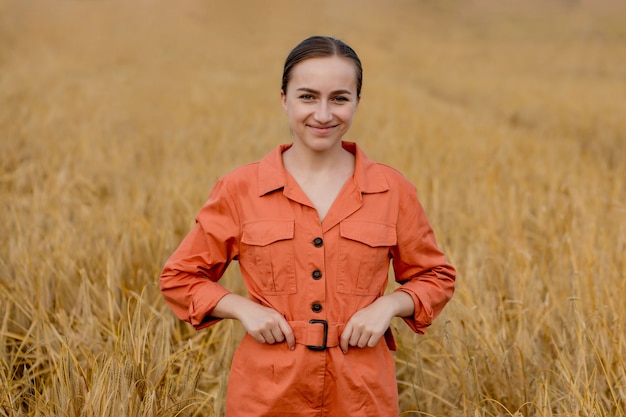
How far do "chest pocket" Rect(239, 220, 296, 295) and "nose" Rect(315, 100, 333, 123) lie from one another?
223mm

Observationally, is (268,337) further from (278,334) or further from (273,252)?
(273,252)

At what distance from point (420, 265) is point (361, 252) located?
0.56ft

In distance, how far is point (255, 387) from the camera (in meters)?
1.52

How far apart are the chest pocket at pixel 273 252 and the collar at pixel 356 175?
79 mm

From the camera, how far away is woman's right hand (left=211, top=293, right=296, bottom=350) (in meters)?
1.46

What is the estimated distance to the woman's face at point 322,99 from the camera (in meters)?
1.50

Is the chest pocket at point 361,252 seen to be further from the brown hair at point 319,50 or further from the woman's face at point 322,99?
the brown hair at point 319,50

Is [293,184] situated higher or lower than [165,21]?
lower

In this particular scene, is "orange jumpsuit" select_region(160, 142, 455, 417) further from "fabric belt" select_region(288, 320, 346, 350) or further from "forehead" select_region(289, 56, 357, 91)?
"forehead" select_region(289, 56, 357, 91)

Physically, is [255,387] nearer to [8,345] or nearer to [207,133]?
[8,345]

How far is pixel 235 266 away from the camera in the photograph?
119 inches

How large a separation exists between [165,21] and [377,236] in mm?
22356

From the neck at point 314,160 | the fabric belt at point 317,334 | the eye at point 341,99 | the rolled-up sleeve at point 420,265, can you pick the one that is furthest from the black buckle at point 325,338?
the eye at point 341,99

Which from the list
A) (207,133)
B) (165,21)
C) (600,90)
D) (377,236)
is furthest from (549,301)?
(165,21)
